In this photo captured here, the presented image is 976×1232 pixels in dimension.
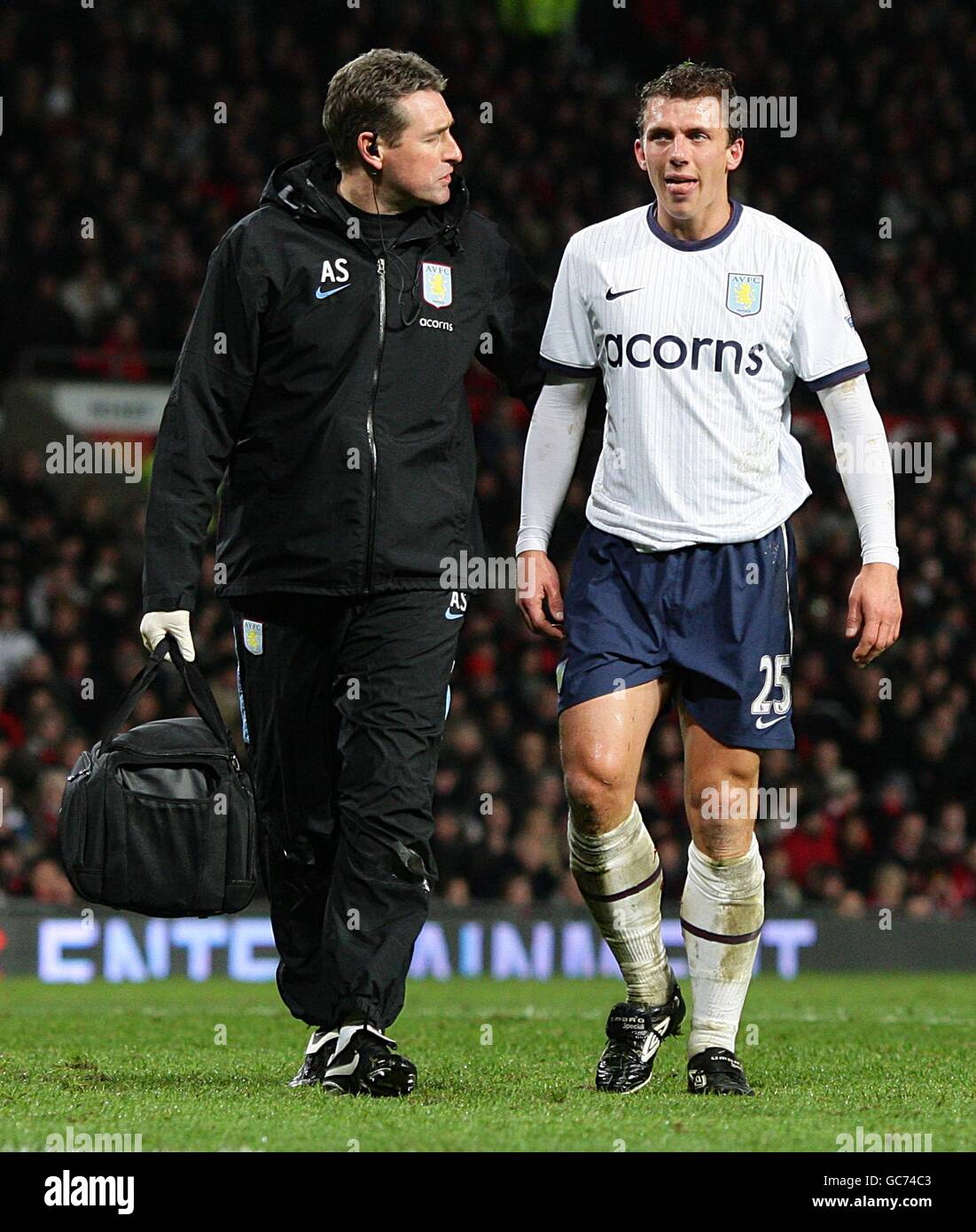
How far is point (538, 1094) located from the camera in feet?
15.0

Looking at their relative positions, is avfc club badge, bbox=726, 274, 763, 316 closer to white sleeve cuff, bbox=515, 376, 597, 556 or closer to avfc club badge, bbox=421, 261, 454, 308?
white sleeve cuff, bbox=515, 376, 597, 556

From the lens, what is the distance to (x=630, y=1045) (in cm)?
470

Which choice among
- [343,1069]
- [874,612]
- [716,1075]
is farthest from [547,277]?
[343,1069]

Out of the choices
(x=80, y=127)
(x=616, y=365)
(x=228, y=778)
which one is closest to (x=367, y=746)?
(x=228, y=778)

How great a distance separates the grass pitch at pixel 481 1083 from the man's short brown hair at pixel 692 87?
2297 millimetres

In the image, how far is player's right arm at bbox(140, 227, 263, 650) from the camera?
475cm

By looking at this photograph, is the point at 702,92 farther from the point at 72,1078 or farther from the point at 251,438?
the point at 72,1078

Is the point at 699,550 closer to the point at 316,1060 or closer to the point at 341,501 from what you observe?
the point at 341,501

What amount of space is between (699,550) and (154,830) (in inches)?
56.5

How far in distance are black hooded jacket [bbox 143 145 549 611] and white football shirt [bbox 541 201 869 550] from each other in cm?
41

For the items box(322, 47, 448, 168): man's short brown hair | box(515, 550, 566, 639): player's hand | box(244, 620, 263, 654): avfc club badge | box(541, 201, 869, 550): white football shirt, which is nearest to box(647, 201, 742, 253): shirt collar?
box(541, 201, 869, 550): white football shirt

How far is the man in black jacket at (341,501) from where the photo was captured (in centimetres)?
462

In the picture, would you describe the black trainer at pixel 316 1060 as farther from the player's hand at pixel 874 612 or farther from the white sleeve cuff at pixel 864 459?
the white sleeve cuff at pixel 864 459

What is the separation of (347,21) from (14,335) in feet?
16.2
